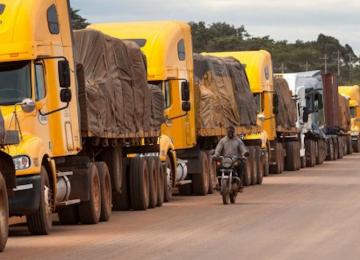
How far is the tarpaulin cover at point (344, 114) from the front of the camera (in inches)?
2776

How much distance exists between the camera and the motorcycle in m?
28.7

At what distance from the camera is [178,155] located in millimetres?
33750

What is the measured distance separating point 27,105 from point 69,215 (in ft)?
11.2

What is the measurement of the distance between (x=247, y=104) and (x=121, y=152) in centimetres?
1376

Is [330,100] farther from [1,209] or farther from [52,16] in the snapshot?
[1,209]

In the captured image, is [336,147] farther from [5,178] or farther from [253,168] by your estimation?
[5,178]

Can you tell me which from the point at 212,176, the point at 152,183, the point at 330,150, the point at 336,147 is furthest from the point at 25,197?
the point at 336,147

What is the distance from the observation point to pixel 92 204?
2316cm

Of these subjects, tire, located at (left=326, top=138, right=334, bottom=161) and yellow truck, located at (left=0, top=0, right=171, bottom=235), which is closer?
yellow truck, located at (left=0, top=0, right=171, bottom=235)

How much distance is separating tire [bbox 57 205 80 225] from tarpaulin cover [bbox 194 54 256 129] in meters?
10.9

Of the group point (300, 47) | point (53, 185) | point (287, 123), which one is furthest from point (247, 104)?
point (300, 47)

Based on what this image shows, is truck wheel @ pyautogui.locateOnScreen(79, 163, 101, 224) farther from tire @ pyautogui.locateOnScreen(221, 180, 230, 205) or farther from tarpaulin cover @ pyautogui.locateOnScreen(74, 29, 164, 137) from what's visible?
tire @ pyautogui.locateOnScreen(221, 180, 230, 205)

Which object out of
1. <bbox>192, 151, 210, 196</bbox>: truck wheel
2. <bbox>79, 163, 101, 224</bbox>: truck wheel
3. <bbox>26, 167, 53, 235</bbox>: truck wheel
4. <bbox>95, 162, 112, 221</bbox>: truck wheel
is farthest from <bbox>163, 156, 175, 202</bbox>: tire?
<bbox>26, 167, 53, 235</bbox>: truck wheel

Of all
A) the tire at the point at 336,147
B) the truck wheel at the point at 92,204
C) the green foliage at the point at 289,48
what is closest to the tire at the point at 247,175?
the truck wheel at the point at 92,204
